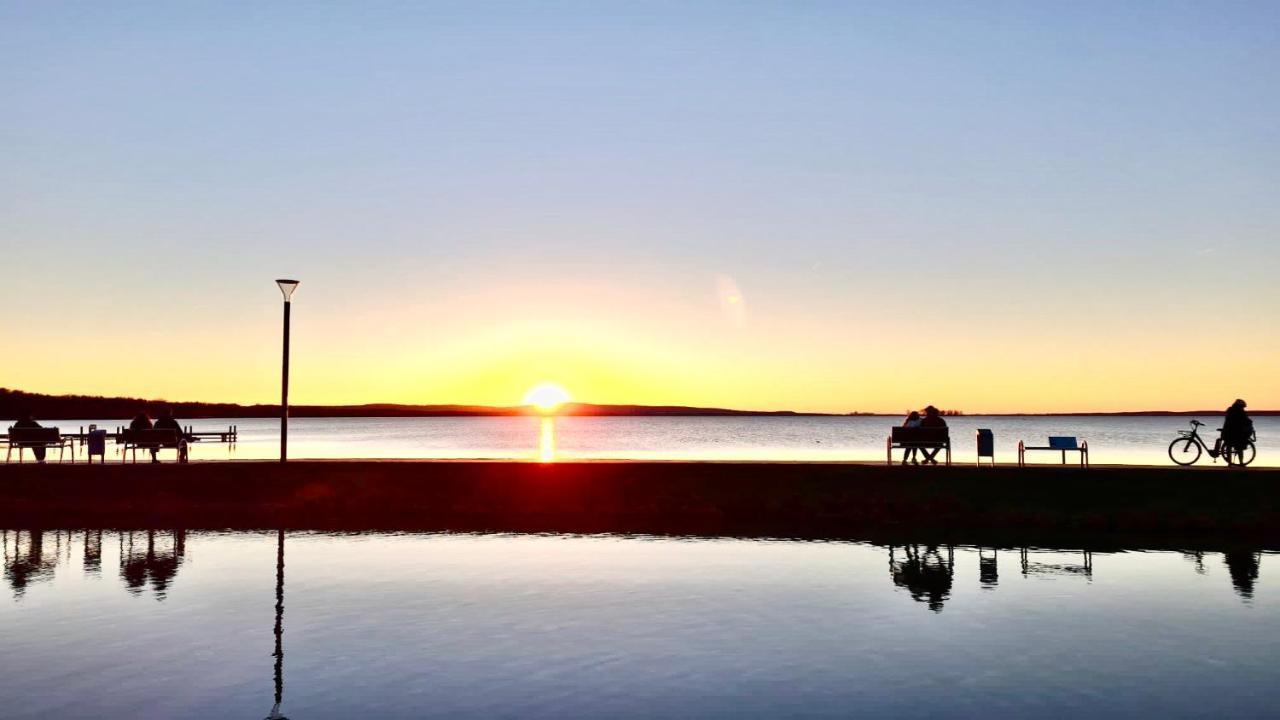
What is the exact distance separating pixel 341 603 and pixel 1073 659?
1133 centimetres

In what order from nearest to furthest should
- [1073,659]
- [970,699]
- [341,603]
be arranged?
1. [970,699]
2. [1073,659]
3. [341,603]

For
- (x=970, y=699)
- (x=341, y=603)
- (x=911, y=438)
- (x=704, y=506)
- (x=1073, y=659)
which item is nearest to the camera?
(x=970, y=699)

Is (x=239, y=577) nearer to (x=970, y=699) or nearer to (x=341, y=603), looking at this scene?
(x=341, y=603)

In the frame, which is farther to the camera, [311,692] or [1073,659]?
[1073,659]

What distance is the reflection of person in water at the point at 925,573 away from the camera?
1842 cm

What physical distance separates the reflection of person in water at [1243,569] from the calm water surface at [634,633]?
0.33 ft

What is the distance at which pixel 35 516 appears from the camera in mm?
30469

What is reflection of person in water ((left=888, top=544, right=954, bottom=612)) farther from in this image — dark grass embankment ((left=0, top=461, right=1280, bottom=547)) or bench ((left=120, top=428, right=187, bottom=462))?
bench ((left=120, top=428, right=187, bottom=462))

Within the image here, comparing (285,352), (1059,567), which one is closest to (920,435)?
(1059,567)

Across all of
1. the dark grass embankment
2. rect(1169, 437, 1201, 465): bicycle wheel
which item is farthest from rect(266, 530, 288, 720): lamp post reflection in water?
rect(1169, 437, 1201, 465): bicycle wheel

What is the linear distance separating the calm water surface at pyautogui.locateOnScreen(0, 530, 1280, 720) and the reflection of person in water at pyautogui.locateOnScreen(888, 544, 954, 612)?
4.7 inches

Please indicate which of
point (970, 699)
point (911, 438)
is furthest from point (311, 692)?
point (911, 438)

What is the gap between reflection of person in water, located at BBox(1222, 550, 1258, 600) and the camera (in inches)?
752

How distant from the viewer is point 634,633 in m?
15.2
